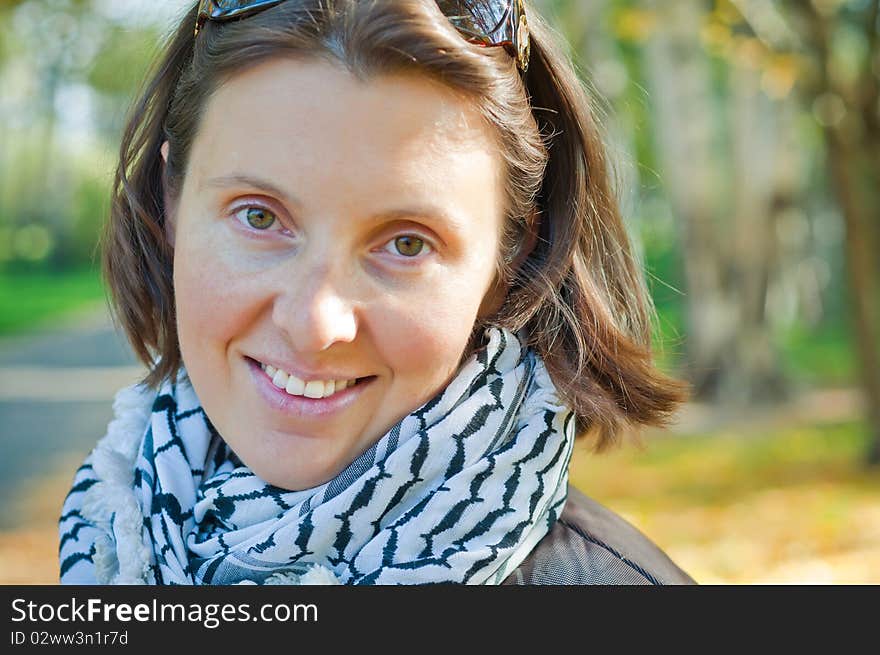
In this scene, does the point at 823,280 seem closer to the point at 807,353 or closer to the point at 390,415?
the point at 807,353

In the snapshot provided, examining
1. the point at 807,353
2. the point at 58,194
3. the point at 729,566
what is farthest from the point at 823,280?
the point at 58,194

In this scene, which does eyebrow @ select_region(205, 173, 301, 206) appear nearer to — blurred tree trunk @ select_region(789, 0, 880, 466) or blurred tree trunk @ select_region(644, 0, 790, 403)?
blurred tree trunk @ select_region(789, 0, 880, 466)

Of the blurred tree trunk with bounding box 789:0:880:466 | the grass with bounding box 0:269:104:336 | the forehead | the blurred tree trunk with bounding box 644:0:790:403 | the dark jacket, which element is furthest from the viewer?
the grass with bounding box 0:269:104:336

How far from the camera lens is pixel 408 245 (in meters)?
1.64

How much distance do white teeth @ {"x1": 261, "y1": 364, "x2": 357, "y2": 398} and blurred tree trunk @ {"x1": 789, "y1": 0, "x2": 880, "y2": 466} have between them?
22.3 ft

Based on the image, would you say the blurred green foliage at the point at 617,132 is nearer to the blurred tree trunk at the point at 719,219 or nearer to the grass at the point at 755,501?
the blurred tree trunk at the point at 719,219

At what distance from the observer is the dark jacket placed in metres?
1.79

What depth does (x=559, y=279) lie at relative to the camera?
196cm

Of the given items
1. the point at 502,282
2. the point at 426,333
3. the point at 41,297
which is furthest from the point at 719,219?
the point at 41,297

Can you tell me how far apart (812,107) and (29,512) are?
6920 mm

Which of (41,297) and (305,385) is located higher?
(41,297)

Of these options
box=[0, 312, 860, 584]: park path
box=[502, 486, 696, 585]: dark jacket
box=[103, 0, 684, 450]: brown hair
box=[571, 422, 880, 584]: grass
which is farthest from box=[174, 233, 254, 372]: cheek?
box=[571, 422, 880, 584]: grass

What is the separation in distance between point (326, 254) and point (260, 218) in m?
0.16

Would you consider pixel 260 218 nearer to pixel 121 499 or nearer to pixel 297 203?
pixel 297 203
